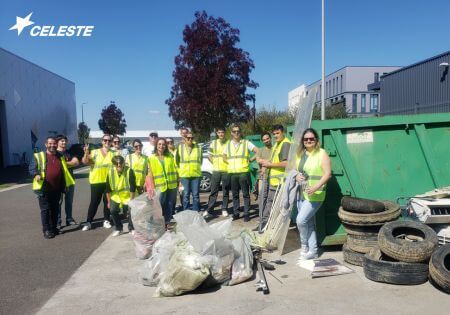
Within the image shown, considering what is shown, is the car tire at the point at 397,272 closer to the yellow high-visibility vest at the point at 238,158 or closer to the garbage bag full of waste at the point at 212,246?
the garbage bag full of waste at the point at 212,246

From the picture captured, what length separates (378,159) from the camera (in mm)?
5395

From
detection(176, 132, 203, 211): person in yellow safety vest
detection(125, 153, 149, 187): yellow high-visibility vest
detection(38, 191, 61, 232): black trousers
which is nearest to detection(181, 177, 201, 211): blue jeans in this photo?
detection(176, 132, 203, 211): person in yellow safety vest

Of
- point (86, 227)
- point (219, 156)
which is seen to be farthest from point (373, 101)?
point (86, 227)

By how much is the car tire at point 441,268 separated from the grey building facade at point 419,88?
1879cm

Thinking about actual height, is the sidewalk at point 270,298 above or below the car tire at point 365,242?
below

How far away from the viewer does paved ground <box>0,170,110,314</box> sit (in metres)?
4.29

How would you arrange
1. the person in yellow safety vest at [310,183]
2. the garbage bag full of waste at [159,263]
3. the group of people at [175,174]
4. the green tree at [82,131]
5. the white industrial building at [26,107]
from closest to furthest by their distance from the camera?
the garbage bag full of waste at [159,263]
the person in yellow safety vest at [310,183]
the group of people at [175,174]
the white industrial building at [26,107]
the green tree at [82,131]

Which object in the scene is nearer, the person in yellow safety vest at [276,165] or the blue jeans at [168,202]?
the person in yellow safety vest at [276,165]

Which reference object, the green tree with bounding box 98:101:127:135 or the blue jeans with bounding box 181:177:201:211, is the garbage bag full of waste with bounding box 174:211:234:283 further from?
the green tree with bounding box 98:101:127:135

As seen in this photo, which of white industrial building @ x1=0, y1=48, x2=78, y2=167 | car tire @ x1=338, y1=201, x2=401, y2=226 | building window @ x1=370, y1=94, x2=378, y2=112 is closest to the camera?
car tire @ x1=338, y1=201, x2=401, y2=226

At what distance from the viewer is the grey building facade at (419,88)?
22.4 m

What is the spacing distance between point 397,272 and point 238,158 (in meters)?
3.77

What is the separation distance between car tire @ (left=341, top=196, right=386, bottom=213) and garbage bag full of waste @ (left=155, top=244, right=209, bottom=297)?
76.8 inches

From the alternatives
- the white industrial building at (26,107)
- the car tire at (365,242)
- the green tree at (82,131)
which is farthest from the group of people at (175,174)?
the green tree at (82,131)
